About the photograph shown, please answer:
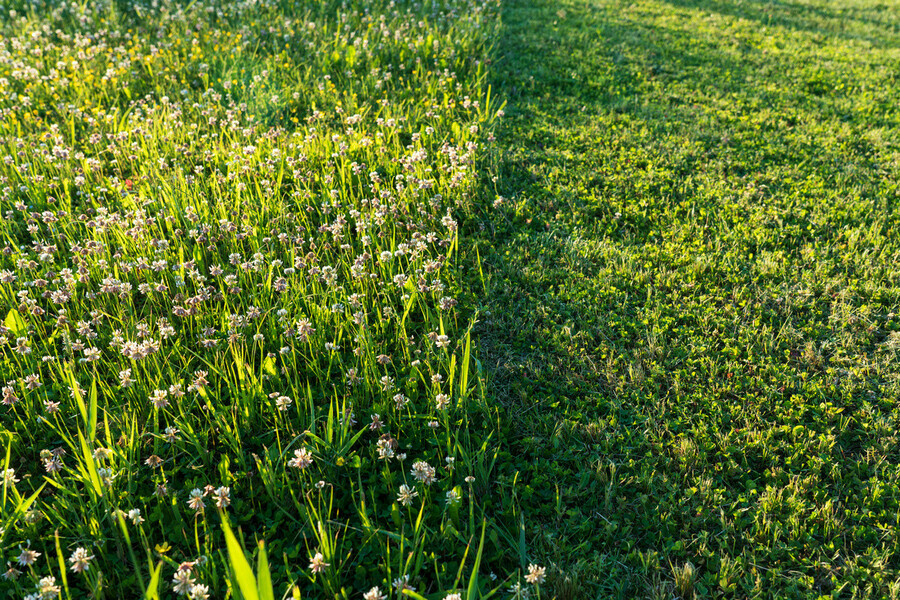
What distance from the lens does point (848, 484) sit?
10.3ft

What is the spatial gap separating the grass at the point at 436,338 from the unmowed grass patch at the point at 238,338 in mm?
26

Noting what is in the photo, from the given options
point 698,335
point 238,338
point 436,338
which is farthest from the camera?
point 698,335

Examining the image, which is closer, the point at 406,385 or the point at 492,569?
the point at 492,569

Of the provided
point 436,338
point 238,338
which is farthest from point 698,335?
point 238,338

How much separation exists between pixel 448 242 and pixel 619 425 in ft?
6.78

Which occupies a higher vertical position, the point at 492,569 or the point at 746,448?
the point at 746,448

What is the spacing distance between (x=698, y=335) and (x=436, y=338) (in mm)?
1781

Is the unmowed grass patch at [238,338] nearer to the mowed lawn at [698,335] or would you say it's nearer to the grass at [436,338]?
the grass at [436,338]

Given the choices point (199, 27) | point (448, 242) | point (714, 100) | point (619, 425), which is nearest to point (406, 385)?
point (619, 425)

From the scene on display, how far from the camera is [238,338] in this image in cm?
368

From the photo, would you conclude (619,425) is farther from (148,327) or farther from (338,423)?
(148,327)

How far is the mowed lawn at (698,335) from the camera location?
2889 mm

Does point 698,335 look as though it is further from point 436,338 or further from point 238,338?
point 238,338

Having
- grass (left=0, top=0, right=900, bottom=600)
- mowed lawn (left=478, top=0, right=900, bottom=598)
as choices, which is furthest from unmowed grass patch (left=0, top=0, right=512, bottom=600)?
mowed lawn (left=478, top=0, right=900, bottom=598)
